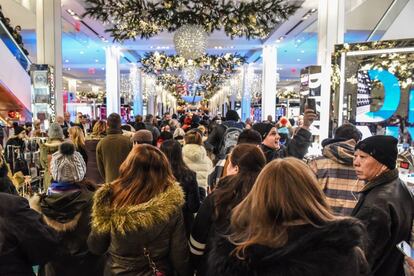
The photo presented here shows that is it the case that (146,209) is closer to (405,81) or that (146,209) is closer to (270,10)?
(270,10)

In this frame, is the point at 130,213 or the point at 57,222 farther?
the point at 57,222

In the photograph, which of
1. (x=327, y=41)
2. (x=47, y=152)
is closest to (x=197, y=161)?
(x=47, y=152)

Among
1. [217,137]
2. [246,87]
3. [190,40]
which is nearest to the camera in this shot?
[190,40]

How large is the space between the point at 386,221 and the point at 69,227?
1816mm

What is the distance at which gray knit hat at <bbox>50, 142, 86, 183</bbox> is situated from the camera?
2.44m

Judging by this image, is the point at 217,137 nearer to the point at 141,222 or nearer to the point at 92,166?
the point at 92,166

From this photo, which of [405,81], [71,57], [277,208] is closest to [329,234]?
[277,208]

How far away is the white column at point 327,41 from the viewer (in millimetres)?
7512

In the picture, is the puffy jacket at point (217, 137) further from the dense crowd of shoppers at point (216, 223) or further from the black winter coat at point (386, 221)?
the black winter coat at point (386, 221)

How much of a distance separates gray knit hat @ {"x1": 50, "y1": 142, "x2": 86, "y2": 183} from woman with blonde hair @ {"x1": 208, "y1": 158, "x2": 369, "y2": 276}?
131cm

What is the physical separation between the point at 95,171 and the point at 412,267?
439 centimetres

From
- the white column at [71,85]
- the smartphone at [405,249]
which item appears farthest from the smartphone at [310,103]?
the white column at [71,85]

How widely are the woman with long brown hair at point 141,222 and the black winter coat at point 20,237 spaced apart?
27cm

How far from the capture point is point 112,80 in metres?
15.6
